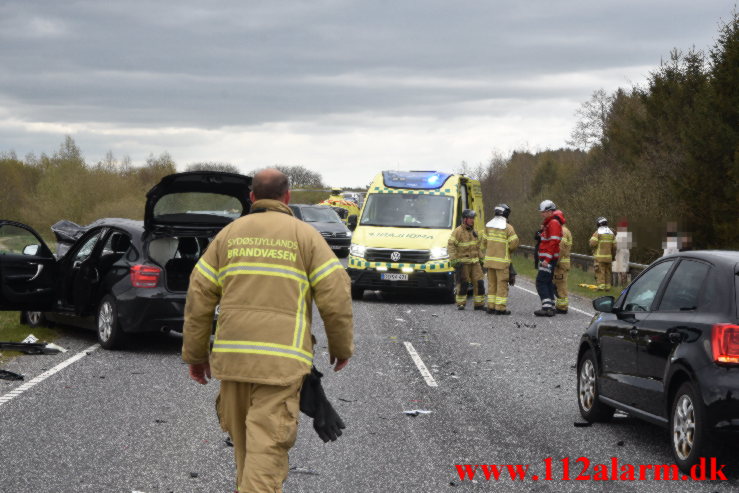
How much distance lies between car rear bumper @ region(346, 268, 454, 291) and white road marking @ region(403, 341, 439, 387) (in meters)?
6.16

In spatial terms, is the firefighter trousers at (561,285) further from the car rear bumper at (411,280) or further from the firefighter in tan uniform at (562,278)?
the car rear bumper at (411,280)

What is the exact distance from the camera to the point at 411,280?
774 inches

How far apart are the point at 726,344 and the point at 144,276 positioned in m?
7.62

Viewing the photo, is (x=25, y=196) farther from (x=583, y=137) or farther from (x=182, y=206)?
(x=182, y=206)

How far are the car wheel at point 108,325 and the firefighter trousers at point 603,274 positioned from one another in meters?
14.4

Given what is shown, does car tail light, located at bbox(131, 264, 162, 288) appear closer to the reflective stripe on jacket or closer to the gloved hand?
the reflective stripe on jacket

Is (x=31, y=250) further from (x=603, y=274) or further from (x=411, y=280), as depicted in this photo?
(x=603, y=274)

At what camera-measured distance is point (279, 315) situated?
4.59 m

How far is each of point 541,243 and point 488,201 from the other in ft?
148

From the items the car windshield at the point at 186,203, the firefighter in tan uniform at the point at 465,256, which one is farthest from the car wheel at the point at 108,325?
the firefighter in tan uniform at the point at 465,256

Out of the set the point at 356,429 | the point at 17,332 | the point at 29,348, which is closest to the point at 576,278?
the point at 17,332

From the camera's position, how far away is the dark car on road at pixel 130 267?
11969 millimetres

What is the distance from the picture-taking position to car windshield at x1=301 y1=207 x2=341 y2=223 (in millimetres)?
36812

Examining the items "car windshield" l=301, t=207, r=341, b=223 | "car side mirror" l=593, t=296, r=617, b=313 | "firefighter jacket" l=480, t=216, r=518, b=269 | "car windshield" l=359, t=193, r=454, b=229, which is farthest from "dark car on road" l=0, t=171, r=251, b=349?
"car windshield" l=301, t=207, r=341, b=223
